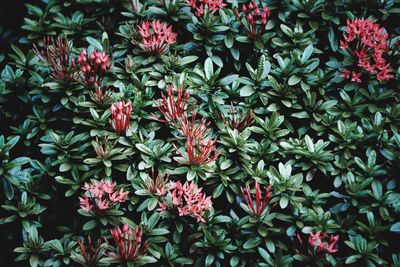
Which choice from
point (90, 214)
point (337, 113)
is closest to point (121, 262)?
point (90, 214)

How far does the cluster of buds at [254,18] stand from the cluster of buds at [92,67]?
2.60 feet

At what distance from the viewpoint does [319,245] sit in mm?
2008

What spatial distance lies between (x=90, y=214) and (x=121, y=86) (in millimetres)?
702

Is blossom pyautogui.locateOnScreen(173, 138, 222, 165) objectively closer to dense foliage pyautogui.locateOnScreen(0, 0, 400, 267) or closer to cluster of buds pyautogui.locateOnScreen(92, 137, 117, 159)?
dense foliage pyautogui.locateOnScreen(0, 0, 400, 267)

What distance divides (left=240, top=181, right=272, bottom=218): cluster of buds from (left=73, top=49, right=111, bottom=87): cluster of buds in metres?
0.96

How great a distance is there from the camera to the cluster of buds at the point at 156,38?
8.39ft

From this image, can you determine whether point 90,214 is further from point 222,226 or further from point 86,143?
point 222,226

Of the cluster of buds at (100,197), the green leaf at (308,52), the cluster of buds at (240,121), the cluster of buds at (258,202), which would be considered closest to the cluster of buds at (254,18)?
the green leaf at (308,52)

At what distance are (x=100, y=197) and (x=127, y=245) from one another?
0.24m

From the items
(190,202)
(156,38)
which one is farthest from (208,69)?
(190,202)

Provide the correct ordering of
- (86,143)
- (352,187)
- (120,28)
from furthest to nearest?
(120,28) < (86,143) < (352,187)

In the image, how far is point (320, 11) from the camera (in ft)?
9.14

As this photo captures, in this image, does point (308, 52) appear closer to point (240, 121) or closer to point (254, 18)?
point (254, 18)

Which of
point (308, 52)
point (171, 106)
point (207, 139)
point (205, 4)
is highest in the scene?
point (205, 4)
